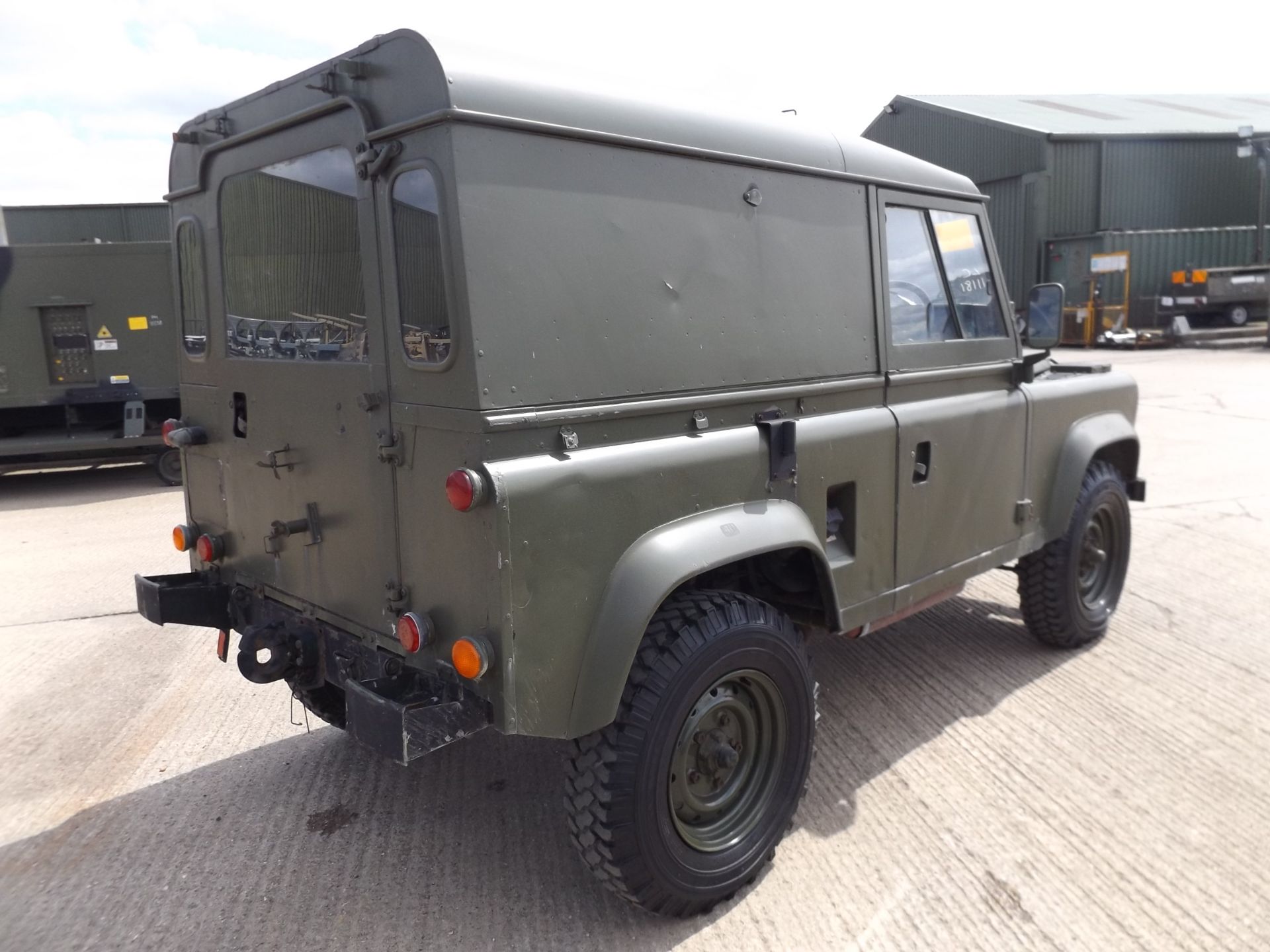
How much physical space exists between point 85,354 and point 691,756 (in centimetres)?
920

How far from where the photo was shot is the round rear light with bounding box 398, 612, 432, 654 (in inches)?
99.9

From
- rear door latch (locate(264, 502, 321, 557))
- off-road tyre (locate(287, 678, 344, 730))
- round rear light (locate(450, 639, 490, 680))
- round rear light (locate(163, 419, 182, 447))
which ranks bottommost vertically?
off-road tyre (locate(287, 678, 344, 730))

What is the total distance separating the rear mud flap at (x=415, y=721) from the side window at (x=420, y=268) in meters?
0.88

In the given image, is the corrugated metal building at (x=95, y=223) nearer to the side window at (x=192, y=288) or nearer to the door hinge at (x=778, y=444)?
the side window at (x=192, y=288)

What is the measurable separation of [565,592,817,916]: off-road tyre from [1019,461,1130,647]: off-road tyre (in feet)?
6.31

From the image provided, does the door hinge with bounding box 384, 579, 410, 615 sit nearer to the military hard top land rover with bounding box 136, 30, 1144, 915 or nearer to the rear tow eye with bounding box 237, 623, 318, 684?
Result: the military hard top land rover with bounding box 136, 30, 1144, 915

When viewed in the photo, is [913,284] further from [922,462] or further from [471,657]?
[471,657]

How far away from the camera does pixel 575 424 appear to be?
2.53m

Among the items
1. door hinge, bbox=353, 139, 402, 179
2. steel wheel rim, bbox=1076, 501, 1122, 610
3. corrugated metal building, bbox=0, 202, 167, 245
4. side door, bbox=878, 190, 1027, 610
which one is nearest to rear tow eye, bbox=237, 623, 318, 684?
door hinge, bbox=353, 139, 402, 179

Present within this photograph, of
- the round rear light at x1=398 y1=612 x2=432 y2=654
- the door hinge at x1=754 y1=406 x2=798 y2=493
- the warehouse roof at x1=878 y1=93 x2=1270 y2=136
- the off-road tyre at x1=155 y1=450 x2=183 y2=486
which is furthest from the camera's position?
the warehouse roof at x1=878 y1=93 x2=1270 y2=136

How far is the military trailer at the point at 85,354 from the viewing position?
31.3 ft

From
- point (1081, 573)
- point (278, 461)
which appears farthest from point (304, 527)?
point (1081, 573)

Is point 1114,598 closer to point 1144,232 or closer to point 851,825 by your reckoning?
point 851,825

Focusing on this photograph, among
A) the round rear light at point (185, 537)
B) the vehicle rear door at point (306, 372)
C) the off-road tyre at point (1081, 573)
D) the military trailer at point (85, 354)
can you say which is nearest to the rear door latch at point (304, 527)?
the vehicle rear door at point (306, 372)
